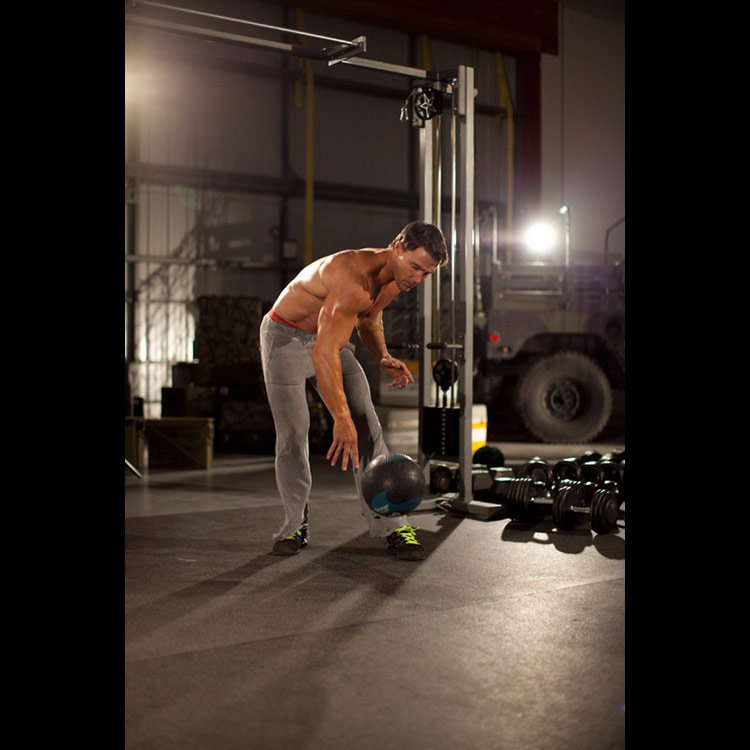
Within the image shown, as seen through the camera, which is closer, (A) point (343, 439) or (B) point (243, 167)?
(A) point (343, 439)

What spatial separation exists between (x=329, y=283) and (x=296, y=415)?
69 cm

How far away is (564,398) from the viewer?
9.19m

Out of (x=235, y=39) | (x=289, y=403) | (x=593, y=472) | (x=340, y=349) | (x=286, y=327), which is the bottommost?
(x=593, y=472)

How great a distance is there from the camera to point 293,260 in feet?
39.9

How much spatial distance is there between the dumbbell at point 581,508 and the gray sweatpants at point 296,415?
1.06m

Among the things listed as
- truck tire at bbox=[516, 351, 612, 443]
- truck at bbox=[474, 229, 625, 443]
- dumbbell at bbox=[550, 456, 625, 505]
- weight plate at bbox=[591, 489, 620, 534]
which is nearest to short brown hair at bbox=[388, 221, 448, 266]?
weight plate at bbox=[591, 489, 620, 534]

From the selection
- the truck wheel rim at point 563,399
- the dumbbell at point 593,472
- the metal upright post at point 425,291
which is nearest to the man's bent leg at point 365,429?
the metal upright post at point 425,291

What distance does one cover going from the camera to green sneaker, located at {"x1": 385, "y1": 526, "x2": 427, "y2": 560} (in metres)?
4.16

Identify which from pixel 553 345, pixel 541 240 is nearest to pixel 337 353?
pixel 553 345

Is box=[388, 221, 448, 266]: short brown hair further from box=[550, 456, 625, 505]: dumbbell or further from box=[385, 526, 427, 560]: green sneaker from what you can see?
box=[550, 456, 625, 505]: dumbbell

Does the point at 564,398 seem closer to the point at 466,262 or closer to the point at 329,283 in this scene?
the point at 466,262
